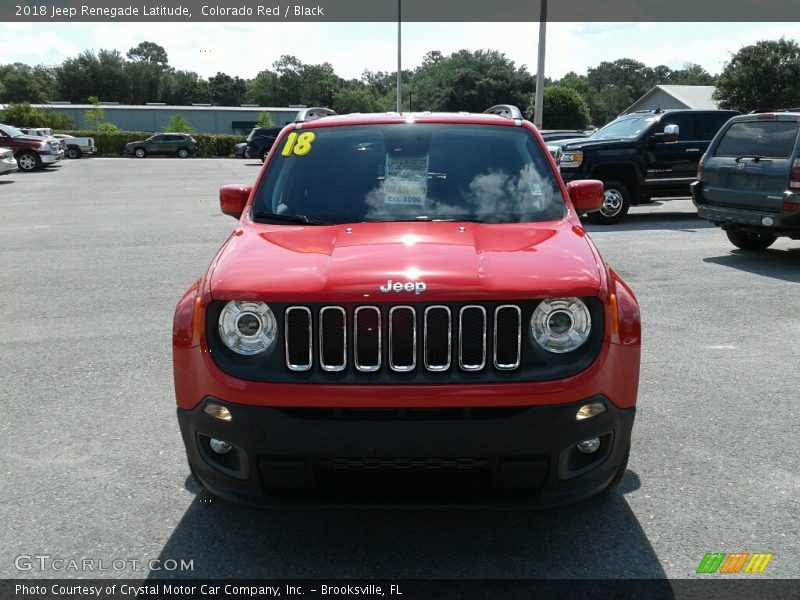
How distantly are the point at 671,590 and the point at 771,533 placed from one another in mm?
705

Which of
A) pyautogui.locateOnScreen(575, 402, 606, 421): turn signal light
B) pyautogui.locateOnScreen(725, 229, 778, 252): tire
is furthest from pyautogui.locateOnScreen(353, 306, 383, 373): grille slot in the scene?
pyautogui.locateOnScreen(725, 229, 778, 252): tire

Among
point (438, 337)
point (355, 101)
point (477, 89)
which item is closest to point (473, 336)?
point (438, 337)

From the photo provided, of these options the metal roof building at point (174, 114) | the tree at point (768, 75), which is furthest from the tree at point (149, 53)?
the tree at point (768, 75)

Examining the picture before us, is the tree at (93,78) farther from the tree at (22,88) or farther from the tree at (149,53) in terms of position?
the tree at (149,53)

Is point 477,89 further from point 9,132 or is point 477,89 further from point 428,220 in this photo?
point 428,220

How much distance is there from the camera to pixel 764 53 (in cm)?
5081

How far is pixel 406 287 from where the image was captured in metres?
2.89

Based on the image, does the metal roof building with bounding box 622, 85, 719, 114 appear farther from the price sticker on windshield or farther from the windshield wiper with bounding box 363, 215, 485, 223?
the windshield wiper with bounding box 363, 215, 485, 223

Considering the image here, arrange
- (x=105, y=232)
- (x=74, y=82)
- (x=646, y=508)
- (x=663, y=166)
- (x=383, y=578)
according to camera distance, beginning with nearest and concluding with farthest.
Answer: (x=383, y=578)
(x=646, y=508)
(x=105, y=232)
(x=663, y=166)
(x=74, y=82)

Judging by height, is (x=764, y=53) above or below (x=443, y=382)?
above

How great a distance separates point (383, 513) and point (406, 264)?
1173 millimetres

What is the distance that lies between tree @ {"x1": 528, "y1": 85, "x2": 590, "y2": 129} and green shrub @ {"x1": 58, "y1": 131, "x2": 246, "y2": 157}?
920 inches

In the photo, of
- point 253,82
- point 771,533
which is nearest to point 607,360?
point 771,533

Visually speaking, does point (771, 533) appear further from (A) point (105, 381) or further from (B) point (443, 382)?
(A) point (105, 381)
